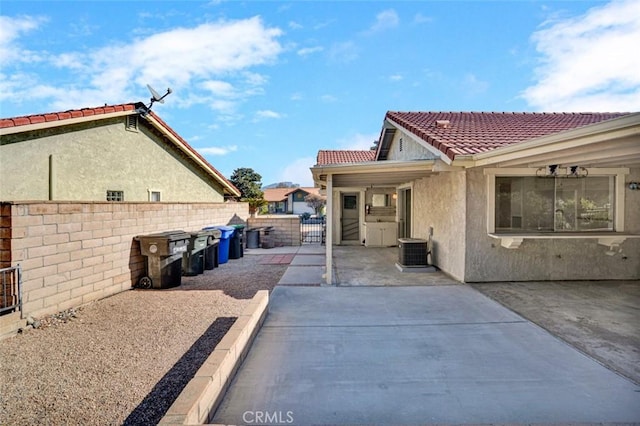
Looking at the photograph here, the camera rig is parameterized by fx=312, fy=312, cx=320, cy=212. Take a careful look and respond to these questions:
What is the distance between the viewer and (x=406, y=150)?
10648mm

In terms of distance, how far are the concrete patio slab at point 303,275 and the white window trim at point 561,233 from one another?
13.1ft

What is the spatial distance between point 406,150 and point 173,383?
9.53m

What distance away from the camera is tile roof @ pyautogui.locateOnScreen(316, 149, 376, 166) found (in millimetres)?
15944

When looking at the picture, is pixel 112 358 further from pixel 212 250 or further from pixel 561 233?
pixel 561 233

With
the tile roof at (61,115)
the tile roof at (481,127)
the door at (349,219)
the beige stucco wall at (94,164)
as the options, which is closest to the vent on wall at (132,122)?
the beige stucco wall at (94,164)

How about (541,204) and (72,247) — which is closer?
(72,247)

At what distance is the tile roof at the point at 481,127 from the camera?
22.2 feet

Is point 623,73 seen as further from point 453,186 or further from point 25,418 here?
point 25,418

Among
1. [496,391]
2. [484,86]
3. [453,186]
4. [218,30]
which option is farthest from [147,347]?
[484,86]

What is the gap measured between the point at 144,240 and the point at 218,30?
562cm

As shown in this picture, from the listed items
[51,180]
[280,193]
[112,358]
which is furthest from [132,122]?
[280,193]

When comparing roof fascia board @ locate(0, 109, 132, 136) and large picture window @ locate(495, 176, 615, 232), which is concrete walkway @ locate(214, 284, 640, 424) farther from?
roof fascia board @ locate(0, 109, 132, 136)

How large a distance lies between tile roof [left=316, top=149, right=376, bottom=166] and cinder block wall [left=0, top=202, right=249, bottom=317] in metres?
9.59

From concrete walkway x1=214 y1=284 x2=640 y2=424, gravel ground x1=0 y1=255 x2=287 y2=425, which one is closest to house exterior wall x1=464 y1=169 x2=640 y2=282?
concrete walkway x1=214 y1=284 x2=640 y2=424
